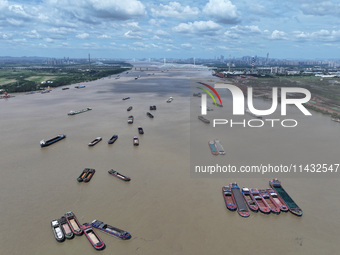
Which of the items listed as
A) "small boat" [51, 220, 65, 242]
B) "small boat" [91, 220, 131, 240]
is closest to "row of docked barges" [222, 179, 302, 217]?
"small boat" [91, 220, 131, 240]

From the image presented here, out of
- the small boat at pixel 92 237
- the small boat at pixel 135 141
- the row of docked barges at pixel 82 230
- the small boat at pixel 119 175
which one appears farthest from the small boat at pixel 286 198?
the small boat at pixel 135 141

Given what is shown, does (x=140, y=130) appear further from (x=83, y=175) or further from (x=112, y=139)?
(x=83, y=175)

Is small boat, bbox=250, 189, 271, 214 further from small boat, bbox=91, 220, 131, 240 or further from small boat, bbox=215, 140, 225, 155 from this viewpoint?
small boat, bbox=91, 220, 131, 240

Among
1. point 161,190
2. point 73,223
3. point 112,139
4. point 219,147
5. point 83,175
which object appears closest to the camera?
point 73,223

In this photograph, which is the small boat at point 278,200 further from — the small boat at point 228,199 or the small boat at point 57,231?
the small boat at point 57,231

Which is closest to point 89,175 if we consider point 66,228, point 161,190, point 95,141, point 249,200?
point 66,228

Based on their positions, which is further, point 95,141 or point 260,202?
point 95,141

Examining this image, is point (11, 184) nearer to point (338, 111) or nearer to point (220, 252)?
point (220, 252)
